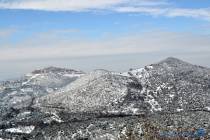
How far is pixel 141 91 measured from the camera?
215 feet

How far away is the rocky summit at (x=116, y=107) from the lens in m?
51.5

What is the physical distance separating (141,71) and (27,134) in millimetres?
25445

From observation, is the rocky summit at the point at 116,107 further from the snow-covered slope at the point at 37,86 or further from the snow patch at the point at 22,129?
the snow-covered slope at the point at 37,86

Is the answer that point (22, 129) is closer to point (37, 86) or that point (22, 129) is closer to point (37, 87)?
point (37, 87)

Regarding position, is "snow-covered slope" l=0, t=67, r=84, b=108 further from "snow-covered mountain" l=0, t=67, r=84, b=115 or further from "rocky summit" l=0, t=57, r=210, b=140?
"rocky summit" l=0, t=57, r=210, b=140

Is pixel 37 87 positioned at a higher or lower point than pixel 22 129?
lower

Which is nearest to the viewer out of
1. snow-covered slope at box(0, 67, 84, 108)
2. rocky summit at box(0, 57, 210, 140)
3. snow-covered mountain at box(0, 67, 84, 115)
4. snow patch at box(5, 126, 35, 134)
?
rocky summit at box(0, 57, 210, 140)

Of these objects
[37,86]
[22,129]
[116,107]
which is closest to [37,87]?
[37,86]

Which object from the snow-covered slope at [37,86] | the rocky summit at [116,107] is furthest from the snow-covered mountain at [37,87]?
the rocky summit at [116,107]

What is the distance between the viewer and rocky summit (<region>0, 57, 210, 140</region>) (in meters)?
51.5

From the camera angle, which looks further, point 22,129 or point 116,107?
point 116,107

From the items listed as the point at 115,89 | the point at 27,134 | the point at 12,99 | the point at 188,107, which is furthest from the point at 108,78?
the point at 12,99

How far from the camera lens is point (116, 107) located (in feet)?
198

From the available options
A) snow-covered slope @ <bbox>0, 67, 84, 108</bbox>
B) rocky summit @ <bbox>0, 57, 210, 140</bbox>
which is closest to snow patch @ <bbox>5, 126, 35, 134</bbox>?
rocky summit @ <bbox>0, 57, 210, 140</bbox>
